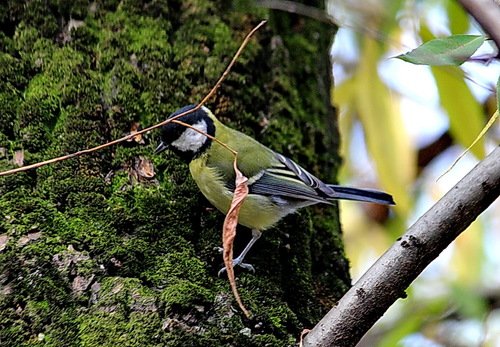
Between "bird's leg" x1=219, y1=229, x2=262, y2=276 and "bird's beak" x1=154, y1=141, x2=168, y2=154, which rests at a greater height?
"bird's beak" x1=154, y1=141, x2=168, y2=154

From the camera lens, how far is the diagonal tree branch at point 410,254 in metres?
1.01

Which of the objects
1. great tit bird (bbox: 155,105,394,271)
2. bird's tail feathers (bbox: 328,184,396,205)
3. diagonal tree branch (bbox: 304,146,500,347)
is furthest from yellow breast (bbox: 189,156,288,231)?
diagonal tree branch (bbox: 304,146,500,347)

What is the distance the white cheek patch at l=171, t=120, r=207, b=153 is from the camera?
1.55 metres

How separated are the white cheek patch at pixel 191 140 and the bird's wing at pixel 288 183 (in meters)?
0.15

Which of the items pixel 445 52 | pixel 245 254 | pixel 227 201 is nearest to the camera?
pixel 445 52

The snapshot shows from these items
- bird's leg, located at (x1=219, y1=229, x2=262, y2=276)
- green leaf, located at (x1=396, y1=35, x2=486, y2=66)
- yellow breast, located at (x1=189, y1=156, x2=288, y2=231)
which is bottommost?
bird's leg, located at (x1=219, y1=229, x2=262, y2=276)

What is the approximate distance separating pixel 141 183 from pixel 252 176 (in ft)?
1.13

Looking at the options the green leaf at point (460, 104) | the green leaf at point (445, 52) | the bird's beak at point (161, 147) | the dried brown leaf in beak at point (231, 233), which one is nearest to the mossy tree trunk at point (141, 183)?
the bird's beak at point (161, 147)

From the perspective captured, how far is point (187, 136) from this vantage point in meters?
1.63

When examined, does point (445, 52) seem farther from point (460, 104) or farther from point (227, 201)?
point (460, 104)

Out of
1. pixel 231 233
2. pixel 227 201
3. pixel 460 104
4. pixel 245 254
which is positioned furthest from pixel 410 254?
pixel 460 104

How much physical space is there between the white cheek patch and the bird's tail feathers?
32cm

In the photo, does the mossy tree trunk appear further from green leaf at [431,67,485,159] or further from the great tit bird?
green leaf at [431,67,485,159]

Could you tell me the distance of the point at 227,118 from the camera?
A: 1679 mm
